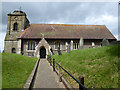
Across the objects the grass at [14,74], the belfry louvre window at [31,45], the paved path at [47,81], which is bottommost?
the paved path at [47,81]

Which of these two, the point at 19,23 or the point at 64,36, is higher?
the point at 19,23

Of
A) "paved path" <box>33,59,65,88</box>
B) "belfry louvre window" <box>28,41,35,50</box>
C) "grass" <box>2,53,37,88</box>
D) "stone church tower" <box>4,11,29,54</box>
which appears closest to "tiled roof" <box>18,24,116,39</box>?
"belfry louvre window" <box>28,41,35,50</box>

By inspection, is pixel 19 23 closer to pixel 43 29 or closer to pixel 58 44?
pixel 43 29

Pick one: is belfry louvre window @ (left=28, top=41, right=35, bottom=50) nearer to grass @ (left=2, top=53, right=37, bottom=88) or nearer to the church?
the church

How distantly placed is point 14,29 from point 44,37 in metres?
8.96

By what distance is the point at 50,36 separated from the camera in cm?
2275

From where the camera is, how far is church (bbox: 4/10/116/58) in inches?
867

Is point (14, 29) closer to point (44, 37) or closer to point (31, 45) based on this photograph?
point (31, 45)

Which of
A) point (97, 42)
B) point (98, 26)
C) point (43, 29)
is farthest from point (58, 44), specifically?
point (98, 26)

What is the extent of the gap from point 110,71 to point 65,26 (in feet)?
77.5

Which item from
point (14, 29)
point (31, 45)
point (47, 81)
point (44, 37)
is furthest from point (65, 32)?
point (47, 81)

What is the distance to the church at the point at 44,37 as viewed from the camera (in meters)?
22.0

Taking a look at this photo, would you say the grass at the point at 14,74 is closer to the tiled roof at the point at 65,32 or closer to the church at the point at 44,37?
the church at the point at 44,37

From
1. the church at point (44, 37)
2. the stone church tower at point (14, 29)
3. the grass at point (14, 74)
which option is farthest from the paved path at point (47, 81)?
the stone church tower at point (14, 29)
